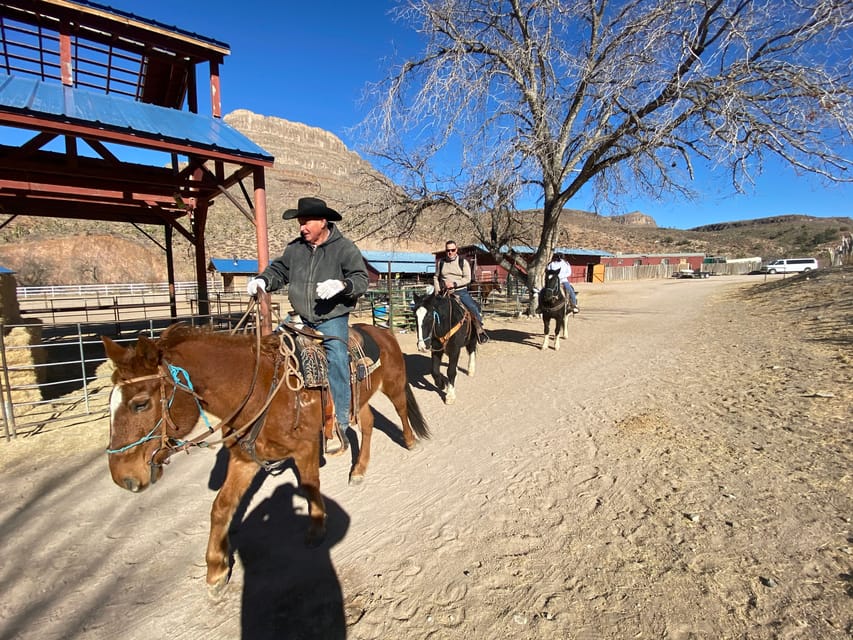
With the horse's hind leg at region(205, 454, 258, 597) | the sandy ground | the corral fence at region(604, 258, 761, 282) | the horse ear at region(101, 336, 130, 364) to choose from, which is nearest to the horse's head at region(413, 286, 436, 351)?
the sandy ground

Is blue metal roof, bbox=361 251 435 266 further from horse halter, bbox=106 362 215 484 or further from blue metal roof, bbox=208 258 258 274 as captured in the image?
horse halter, bbox=106 362 215 484

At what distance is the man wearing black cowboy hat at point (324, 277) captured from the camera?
2984mm

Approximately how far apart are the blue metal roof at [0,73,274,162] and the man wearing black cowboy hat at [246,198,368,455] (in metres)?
4.66

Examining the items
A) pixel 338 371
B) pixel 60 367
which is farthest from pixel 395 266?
pixel 338 371

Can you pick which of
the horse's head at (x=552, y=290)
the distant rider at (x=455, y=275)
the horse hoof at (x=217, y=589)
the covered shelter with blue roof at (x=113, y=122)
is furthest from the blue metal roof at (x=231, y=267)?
the horse hoof at (x=217, y=589)

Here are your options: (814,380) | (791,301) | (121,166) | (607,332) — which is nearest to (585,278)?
Answer: (791,301)

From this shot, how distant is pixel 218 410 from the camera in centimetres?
240

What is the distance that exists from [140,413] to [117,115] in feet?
22.8

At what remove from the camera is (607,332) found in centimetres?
1178

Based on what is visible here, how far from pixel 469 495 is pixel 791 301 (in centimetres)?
1677

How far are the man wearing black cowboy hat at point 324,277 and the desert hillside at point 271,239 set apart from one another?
8951mm

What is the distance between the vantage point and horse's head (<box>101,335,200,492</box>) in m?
2.02

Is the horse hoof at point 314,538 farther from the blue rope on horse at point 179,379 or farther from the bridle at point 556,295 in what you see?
the bridle at point 556,295

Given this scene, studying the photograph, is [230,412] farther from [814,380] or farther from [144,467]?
[814,380]
